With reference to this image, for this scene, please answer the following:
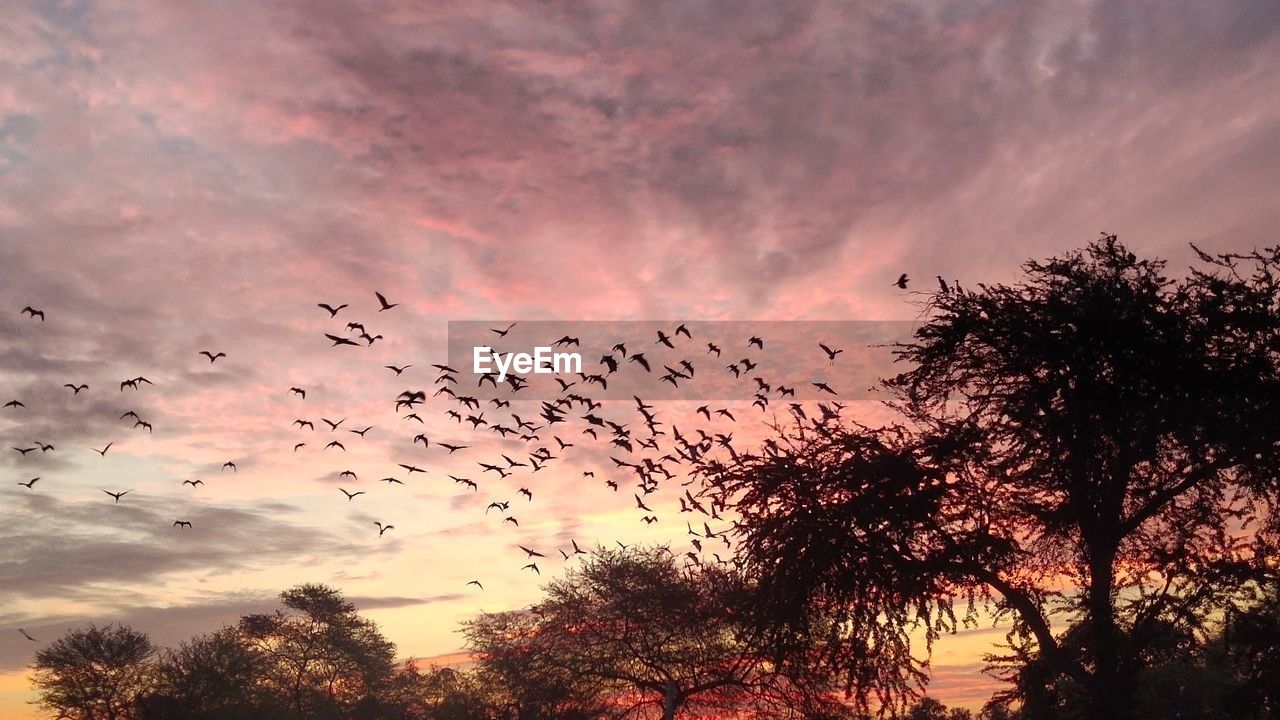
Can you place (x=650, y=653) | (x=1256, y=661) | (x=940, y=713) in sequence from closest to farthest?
(x=1256, y=661) < (x=650, y=653) < (x=940, y=713)

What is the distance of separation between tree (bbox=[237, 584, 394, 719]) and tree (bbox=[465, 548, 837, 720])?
1407 inches

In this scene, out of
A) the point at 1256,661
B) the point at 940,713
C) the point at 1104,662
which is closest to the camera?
the point at 1104,662

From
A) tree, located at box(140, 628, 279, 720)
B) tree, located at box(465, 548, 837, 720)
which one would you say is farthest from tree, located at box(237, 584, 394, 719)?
tree, located at box(465, 548, 837, 720)

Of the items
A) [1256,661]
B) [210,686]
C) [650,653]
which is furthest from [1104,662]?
[210,686]

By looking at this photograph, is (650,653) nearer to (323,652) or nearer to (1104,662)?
(1104,662)

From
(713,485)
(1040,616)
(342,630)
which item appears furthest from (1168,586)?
(342,630)

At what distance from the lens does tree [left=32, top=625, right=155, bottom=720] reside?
2509 inches

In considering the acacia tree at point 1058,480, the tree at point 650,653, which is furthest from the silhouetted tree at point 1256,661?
the tree at point 650,653

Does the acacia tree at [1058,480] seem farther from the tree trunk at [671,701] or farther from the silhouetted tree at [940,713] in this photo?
the silhouetted tree at [940,713]

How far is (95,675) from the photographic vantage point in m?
64.9

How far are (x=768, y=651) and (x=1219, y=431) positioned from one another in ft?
40.2

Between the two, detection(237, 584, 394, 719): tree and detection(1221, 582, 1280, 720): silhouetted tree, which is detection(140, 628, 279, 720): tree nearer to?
detection(237, 584, 394, 719): tree

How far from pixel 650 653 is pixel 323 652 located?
146ft

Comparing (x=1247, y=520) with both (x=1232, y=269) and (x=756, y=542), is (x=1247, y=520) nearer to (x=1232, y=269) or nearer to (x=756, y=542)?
(x=1232, y=269)
